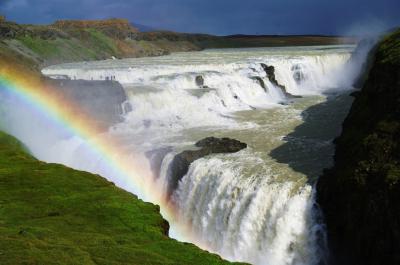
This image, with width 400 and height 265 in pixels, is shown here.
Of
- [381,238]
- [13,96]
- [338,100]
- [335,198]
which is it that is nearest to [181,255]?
[381,238]

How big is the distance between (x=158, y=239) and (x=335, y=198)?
347 inches

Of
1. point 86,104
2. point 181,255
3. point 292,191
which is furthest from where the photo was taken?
point 86,104

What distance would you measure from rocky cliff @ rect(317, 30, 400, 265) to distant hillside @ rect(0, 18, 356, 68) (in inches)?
1639

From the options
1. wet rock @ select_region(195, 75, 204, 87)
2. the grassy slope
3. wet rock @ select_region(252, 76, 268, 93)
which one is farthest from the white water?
the grassy slope

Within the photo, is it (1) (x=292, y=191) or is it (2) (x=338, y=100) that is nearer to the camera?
(1) (x=292, y=191)

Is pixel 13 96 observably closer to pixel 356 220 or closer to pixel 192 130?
pixel 192 130

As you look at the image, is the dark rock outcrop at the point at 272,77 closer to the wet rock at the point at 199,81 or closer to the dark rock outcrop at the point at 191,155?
the wet rock at the point at 199,81

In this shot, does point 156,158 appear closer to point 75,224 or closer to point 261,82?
point 75,224

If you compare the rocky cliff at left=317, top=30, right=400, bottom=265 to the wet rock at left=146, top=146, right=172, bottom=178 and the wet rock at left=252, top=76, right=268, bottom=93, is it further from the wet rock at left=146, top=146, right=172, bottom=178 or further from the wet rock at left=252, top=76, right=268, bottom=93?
the wet rock at left=252, top=76, right=268, bottom=93

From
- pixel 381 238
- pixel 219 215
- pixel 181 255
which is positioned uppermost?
pixel 181 255

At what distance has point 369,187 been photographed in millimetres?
18734

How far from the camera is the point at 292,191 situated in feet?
71.9

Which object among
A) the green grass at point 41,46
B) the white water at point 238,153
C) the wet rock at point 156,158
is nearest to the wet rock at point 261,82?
the white water at point 238,153

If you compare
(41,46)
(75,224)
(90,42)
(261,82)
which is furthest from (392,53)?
(90,42)
